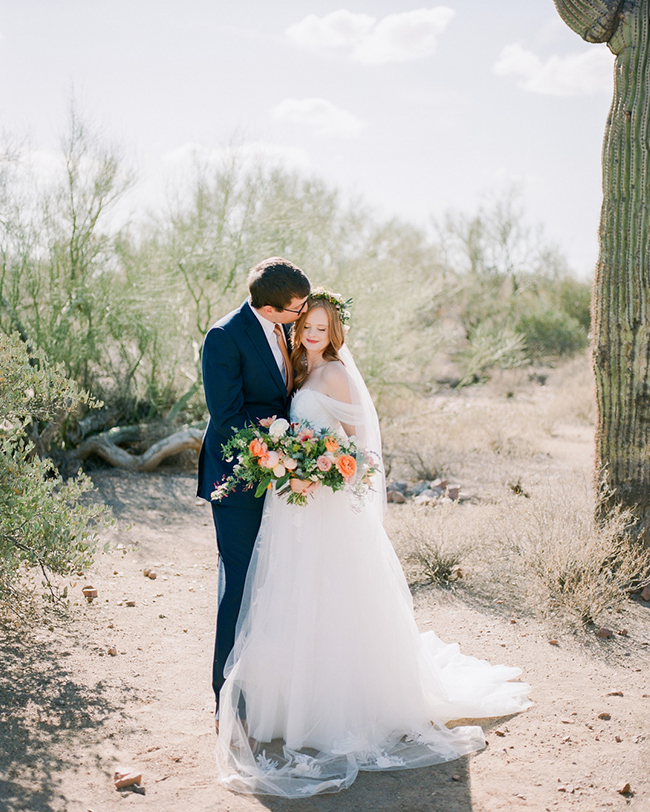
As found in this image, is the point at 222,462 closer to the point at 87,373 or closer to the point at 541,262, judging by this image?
the point at 87,373

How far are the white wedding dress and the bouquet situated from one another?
0.57 feet

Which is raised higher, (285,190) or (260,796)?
(285,190)

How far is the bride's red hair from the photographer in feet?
11.1

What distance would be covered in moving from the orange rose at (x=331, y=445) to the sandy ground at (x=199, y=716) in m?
1.38

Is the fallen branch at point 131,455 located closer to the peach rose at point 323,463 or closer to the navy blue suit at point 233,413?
the navy blue suit at point 233,413

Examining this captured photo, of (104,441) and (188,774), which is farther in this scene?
(104,441)

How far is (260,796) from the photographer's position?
2881 millimetres

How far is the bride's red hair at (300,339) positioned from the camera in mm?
3379

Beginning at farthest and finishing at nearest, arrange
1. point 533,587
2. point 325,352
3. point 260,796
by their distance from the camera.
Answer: point 533,587 < point 325,352 < point 260,796

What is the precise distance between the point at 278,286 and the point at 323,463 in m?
0.80

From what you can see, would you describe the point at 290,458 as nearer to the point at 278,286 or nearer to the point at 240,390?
the point at 240,390

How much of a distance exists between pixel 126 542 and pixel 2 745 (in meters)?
3.19

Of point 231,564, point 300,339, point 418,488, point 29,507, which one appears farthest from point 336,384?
point 418,488

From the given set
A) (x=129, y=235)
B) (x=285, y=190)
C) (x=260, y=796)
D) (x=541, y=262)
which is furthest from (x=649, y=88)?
(x=541, y=262)
